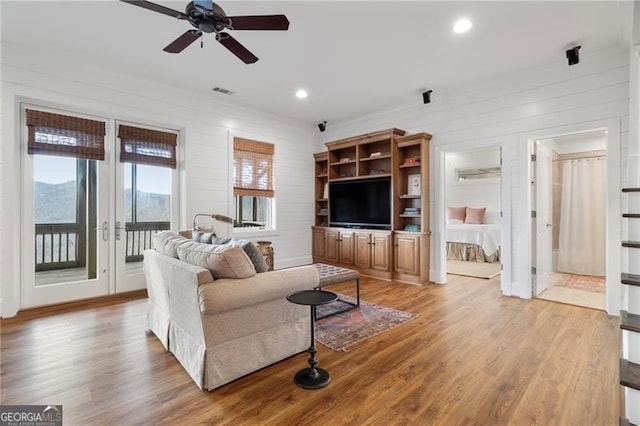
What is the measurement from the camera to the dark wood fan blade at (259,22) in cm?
230

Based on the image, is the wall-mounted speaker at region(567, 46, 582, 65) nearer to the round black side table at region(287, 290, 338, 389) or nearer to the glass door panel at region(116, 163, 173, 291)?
the round black side table at region(287, 290, 338, 389)

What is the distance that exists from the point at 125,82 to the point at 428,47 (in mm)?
3981

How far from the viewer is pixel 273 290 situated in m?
2.28

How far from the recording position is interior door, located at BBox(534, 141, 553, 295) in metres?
4.28

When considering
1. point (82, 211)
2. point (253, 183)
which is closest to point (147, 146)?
point (82, 211)

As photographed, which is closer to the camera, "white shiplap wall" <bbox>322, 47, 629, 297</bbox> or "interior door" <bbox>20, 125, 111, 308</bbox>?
"white shiplap wall" <bbox>322, 47, 629, 297</bbox>

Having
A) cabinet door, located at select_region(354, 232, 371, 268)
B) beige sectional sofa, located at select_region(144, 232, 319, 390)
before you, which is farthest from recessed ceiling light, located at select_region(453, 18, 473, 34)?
cabinet door, located at select_region(354, 232, 371, 268)

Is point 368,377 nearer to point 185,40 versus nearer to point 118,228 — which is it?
point 185,40

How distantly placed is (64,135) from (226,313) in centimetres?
355

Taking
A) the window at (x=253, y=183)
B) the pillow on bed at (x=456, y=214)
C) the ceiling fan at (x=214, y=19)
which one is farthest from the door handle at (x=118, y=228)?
the pillow on bed at (x=456, y=214)

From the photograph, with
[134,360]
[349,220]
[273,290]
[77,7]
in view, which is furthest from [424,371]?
[77,7]

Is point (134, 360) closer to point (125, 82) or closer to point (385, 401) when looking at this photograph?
point (385, 401)

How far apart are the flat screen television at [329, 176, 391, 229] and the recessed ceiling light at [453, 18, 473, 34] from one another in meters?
2.47

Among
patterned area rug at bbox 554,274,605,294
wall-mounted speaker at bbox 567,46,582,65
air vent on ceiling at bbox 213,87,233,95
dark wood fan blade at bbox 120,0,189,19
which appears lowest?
patterned area rug at bbox 554,274,605,294
